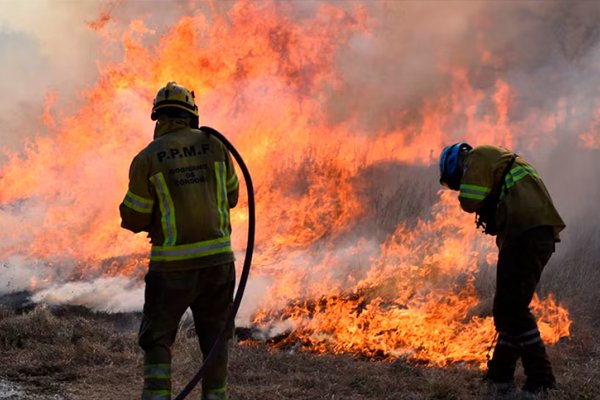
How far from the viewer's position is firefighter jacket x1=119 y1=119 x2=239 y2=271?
11.6 feet

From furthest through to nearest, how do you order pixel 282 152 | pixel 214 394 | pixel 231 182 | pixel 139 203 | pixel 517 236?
1. pixel 282 152
2. pixel 517 236
3. pixel 231 182
4. pixel 214 394
5. pixel 139 203

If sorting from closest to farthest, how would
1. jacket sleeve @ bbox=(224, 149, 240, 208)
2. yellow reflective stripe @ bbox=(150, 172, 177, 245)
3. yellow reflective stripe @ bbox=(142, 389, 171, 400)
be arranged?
1. yellow reflective stripe @ bbox=(142, 389, 171, 400)
2. yellow reflective stripe @ bbox=(150, 172, 177, 245)
3. jacket sleeve @ bbox=(224, 149, 240, 208)

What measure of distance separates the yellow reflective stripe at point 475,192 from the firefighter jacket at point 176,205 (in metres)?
1.92

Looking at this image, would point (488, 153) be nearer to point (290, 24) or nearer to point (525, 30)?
point (290, 24)

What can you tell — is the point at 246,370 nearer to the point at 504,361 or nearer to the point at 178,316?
the point at 178,316

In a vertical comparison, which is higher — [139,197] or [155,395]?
[139,197]

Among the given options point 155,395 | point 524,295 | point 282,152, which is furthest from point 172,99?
point 282,152

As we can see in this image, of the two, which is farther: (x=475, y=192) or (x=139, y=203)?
(x=475, y=192)

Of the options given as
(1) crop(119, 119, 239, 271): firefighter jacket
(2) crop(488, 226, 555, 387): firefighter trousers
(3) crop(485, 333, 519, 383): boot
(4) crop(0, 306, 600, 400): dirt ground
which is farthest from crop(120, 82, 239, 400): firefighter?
(3) crop(485, 333, 519, 383): boot

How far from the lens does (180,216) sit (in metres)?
3.54

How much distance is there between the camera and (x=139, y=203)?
3.55 meters

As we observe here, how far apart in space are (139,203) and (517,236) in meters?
2.75

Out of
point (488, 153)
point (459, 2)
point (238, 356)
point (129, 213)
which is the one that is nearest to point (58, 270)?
point (238, 356)

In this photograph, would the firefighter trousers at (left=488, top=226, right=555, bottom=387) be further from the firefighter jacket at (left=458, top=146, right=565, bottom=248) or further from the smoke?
the smoke
